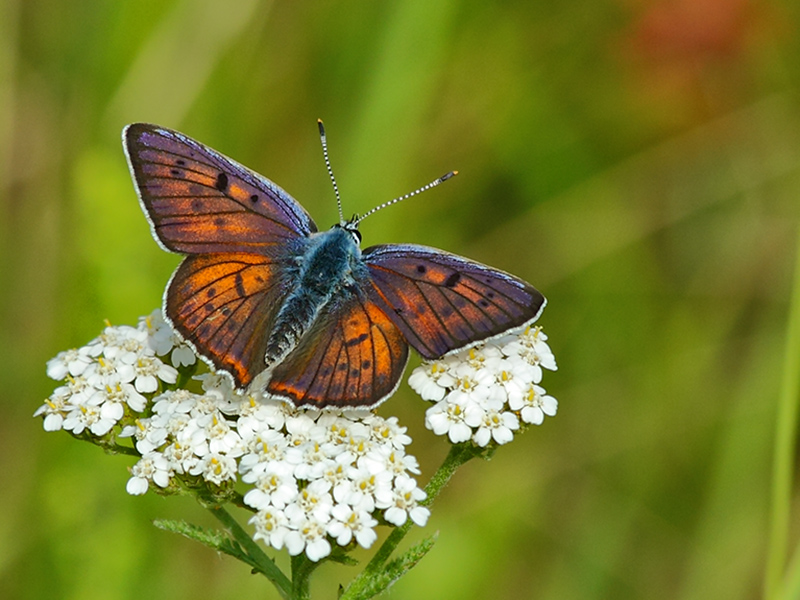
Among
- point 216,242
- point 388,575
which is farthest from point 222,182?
point 388,575

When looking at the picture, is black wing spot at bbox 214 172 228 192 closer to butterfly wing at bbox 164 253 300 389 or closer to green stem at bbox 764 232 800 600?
butterfly wing at bbox 164 253 300 389

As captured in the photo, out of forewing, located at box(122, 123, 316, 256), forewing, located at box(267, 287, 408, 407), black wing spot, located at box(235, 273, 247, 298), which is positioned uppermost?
forewing, located at box(122, 123, 316, 256)

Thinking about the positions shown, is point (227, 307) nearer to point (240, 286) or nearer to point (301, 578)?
point (240, 286)

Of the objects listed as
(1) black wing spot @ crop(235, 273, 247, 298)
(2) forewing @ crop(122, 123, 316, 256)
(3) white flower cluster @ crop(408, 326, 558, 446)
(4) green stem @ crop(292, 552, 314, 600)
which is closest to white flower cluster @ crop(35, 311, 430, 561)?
(4) green stem @ crop(292, 552, 314, 600)

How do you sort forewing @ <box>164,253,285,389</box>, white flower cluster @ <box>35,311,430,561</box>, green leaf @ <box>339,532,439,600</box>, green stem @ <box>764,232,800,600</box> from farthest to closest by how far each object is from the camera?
1. green stem @ <box>764,232,800,600</box>
2. forewing @ <box>164,253,285,389</box>
3. white flower cluster @ <box>35,311,430,561</box>
4. green leaf @ <box>339,532,439,600</box>

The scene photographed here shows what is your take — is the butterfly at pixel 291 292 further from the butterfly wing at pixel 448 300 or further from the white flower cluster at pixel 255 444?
the white flower cluster at pixel 255 444

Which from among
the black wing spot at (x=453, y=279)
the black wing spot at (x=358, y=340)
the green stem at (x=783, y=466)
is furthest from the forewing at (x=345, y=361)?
the green stem at (x=783, y=466)
